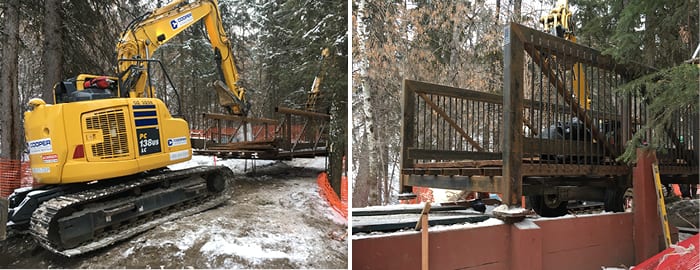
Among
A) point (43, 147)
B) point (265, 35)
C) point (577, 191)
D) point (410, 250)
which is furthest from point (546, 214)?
point (43, 147)

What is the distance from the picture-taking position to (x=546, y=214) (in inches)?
148

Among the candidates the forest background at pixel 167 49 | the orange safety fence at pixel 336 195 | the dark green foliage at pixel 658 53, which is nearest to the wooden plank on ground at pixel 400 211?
the orange safety fence at pixel 336 195

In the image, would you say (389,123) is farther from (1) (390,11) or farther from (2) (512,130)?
(2) (512,130)

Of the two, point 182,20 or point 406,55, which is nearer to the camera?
point 182,20

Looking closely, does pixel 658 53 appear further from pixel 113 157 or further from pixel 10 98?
pixel 10 98

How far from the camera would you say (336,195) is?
3078 millimetres

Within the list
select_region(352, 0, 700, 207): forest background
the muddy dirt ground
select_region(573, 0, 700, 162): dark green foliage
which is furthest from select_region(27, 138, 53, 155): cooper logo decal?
select_region(573, 0, 700, 162): dark green foliage

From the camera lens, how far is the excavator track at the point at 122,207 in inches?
117

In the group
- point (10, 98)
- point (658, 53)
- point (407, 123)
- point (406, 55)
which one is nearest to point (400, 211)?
point (407, 123)

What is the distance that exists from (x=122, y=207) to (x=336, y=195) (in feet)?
5.38

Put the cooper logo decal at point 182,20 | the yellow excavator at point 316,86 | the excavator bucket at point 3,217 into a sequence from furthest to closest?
the cooper logo decal at point 182,20 → the yellow excavator at point 316,86 → the excavator bucket at point 3,217

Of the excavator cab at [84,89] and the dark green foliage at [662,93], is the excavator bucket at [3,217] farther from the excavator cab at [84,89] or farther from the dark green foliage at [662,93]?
the dark green foliage at [662,93]

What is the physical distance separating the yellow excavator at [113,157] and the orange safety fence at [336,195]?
3.87 feet

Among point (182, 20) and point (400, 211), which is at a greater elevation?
point (182, 20)
